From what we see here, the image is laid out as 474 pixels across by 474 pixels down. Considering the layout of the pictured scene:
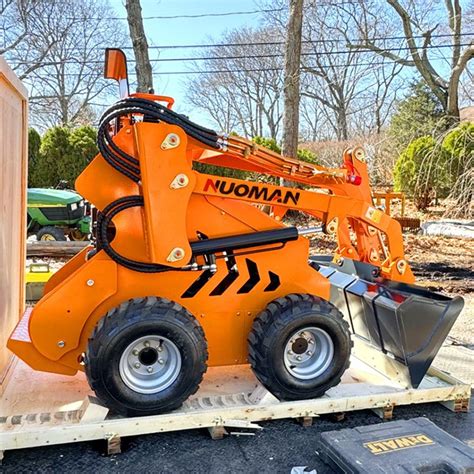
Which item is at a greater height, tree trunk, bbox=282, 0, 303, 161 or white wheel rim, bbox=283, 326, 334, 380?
tree trunk, bbox=282, 0, 303, 161

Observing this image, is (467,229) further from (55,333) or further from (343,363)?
(55,333)

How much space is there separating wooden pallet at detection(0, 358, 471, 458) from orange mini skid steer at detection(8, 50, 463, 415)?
0.12 metres

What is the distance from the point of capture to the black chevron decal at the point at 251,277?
3.71 metres

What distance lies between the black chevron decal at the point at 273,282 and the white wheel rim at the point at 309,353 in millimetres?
358

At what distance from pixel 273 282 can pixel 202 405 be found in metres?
0.93

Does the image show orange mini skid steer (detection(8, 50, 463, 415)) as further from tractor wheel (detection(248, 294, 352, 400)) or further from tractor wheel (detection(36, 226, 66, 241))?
tractor wheel (detection(36, 226, 66, 241))

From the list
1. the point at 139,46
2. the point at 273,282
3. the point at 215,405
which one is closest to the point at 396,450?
the point at 215,405

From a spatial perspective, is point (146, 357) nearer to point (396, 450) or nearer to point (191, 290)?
point (191, 290)

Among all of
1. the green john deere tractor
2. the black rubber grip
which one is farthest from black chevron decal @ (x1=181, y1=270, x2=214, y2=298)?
the green john deere tractor

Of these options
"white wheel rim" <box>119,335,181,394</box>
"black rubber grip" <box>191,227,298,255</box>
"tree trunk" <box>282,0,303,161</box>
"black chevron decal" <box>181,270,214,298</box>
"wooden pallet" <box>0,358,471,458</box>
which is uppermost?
"tree trunk" <box>282,0,303,161</box>

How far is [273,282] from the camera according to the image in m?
3.76

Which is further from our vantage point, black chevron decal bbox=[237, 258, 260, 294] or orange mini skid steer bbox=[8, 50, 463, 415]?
black chevron decal bbox=[237, 258, 260, 294]

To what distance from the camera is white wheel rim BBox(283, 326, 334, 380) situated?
3652mm

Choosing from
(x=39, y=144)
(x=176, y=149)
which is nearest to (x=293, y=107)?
(x=39, y=144)
